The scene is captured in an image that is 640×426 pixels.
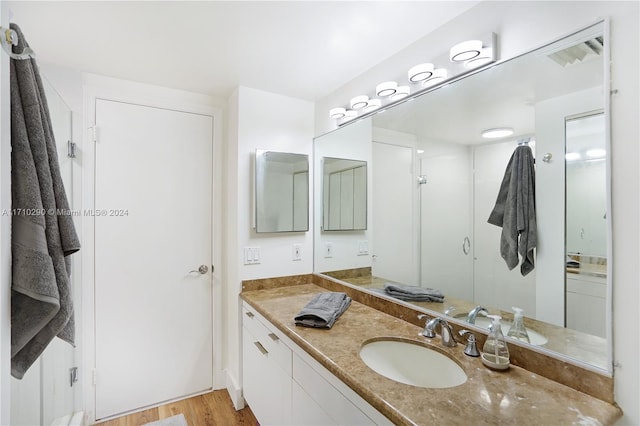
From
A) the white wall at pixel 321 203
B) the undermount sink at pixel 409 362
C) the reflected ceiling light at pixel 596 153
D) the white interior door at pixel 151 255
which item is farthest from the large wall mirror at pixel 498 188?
the white interior door at pixel 151 255

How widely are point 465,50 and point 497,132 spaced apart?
14.7 inches

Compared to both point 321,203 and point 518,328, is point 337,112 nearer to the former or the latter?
point 321,203

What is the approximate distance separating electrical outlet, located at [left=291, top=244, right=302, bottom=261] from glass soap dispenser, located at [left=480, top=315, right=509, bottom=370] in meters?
1.47

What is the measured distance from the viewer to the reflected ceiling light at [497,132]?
1.21 m

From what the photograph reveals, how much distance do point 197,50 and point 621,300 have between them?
2111mm

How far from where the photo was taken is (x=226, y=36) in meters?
1.54

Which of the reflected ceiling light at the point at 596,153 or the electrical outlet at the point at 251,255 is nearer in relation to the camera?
the reflected ceiling light at the point at 596,153

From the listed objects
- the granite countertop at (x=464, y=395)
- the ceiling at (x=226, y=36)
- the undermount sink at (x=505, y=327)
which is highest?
the ceiling at (x=226, y=36)

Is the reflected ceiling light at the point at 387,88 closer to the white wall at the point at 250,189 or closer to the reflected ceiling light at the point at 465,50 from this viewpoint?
the reflected ceiling light at the point at 465,50

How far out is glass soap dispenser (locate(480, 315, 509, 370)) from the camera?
1080 millimetres

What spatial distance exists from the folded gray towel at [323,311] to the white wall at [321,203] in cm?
38

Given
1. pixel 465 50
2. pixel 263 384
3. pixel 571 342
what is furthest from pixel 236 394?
pixel 465 50

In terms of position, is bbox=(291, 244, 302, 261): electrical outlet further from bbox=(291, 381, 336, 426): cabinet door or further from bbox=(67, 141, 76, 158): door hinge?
bbox=(67, 141, 76, 158): door hinge

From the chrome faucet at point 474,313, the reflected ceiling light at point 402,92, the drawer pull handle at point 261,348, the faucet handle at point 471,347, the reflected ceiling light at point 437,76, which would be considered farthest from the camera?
the drawer pull handle at point 261,348
